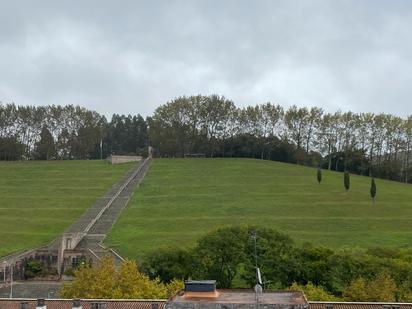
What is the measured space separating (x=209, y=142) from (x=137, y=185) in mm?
36099

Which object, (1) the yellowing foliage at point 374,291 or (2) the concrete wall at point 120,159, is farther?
(2) the concrete wall at point 120,159

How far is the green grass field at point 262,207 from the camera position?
64.7 m

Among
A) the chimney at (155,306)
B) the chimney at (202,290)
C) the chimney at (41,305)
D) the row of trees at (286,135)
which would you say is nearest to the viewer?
the chimney at (202,290)

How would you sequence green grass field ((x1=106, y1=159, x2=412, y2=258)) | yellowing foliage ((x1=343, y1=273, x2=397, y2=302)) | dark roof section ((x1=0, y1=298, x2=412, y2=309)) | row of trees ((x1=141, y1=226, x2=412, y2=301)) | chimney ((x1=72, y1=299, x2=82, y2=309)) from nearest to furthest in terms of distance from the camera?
chimney ((x1=72, y1=299, x2=82, y2=309))
dark roof section ((x1=0, y1=298, x2=412, y2=309))
yellowing foliage ((x1=343, y1=273, x2=397, y2=302))
row of trees ((x1=141, y1=226, x2=412, y2=301))
green grass field ((x1=106, y1=159, x2=412, y2=258))

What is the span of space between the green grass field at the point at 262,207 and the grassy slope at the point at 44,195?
301 inches

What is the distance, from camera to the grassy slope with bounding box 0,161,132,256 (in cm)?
6900

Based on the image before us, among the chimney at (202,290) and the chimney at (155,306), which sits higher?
the chimney at (202,290)

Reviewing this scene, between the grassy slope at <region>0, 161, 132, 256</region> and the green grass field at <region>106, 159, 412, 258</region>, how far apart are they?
765 cm

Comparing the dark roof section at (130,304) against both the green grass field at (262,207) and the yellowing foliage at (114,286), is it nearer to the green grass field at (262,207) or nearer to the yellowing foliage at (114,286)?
the yellowing foliage at (114,286)

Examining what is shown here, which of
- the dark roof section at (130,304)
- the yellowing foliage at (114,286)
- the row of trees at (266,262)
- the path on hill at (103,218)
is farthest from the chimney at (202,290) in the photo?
the path on hill at (103,218)

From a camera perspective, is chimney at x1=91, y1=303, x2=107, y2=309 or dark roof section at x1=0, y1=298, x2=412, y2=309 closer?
dark roof section at x1=0, y1=298, x2=412, y2=309

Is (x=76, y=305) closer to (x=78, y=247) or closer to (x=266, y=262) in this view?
(x=266, y=262)

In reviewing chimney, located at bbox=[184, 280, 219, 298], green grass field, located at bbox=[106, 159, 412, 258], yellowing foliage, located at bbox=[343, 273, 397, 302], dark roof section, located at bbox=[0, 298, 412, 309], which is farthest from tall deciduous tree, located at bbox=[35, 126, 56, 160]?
chimney, located at bbox=[184, 280, 219, 298]

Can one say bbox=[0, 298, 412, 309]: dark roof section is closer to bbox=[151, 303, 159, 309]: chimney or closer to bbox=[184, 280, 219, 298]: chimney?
bbox=[151, 303, 159, 309]: chimney
